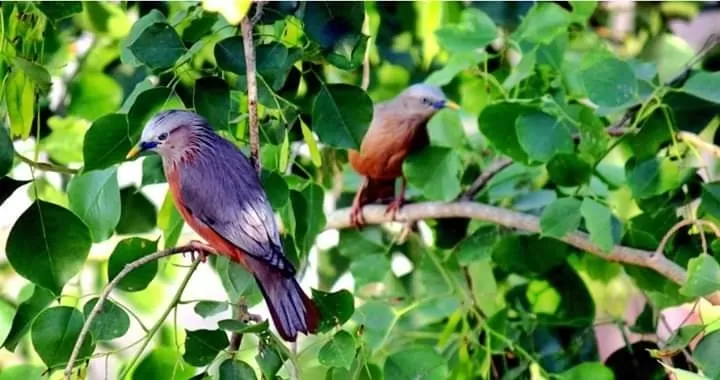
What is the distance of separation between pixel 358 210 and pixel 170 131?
802mm

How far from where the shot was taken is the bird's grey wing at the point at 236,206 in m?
1.17

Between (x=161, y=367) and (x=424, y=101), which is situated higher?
(x=161, y=367)

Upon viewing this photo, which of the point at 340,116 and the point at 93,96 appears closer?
the point at 340,116

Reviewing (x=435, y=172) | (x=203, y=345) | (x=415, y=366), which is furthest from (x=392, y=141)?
(x=203, y=345)

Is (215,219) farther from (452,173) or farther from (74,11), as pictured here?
(452,173)

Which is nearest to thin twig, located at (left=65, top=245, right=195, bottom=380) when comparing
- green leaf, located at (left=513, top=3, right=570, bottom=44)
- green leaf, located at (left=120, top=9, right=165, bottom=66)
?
green leaf, located at (left=120, top=9, right=165, bottom=66)

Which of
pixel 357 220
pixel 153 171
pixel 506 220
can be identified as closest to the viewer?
pixel 153 171

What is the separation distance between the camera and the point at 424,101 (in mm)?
2043

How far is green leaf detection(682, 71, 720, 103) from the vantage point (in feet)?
4.67

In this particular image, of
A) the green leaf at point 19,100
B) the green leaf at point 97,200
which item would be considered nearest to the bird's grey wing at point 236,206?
the green leaf at point 97,200

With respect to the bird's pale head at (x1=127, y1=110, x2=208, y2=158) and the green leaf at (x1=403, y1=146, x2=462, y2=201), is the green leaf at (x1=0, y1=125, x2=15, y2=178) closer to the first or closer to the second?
the bird's pale head at (x1=127, y1=110, x2=208, y2=158)

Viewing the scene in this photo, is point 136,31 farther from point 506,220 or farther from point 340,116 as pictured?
point 506,220

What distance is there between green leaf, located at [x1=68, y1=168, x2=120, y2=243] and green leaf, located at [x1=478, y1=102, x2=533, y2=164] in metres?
0.48

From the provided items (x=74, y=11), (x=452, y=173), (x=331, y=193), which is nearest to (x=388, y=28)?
(x=331, y=193)
